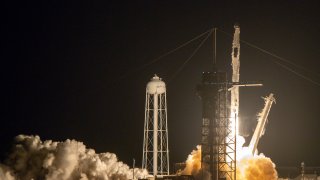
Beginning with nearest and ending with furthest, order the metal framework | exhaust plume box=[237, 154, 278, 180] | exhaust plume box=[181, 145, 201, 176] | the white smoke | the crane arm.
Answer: the metal framework
exhaust plume box=[237, 154, 278, 180]
exhaust plume box=[181, 145, 201, 176]
the crane arm
the white smoke

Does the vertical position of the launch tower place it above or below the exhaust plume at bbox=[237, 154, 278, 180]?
above

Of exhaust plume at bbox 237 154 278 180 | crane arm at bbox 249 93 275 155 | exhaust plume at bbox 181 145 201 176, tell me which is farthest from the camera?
crane arm at bbox 249 93 275 155

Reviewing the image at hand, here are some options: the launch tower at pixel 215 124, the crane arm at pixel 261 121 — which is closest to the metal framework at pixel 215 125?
the launch tower at pixel 215 124

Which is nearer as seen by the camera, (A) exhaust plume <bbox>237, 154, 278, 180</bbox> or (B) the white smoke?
(A) exhaust plume <bbox>237, 154, 278, 180</bbox>

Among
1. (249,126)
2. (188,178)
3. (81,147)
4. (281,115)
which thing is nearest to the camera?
(188,178)

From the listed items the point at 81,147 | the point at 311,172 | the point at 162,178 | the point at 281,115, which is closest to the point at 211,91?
the point at 162,178

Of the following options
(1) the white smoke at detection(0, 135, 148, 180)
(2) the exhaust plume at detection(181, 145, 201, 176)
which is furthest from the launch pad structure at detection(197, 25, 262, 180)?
(1) the white smoke at detection(0, 135, 148, 180)

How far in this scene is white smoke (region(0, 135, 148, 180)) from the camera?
6975 cm

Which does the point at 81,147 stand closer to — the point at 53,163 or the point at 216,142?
the point at 53,163

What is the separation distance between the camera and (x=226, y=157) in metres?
66.4

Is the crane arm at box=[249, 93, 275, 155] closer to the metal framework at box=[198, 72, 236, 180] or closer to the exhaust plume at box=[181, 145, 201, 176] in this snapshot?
the metal framework at box=[198, 72, 236, 180]

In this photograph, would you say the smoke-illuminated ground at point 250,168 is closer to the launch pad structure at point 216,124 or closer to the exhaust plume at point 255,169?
the exhaust plume at point 255,169

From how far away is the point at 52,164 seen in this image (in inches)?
2753

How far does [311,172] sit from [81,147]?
120ft
